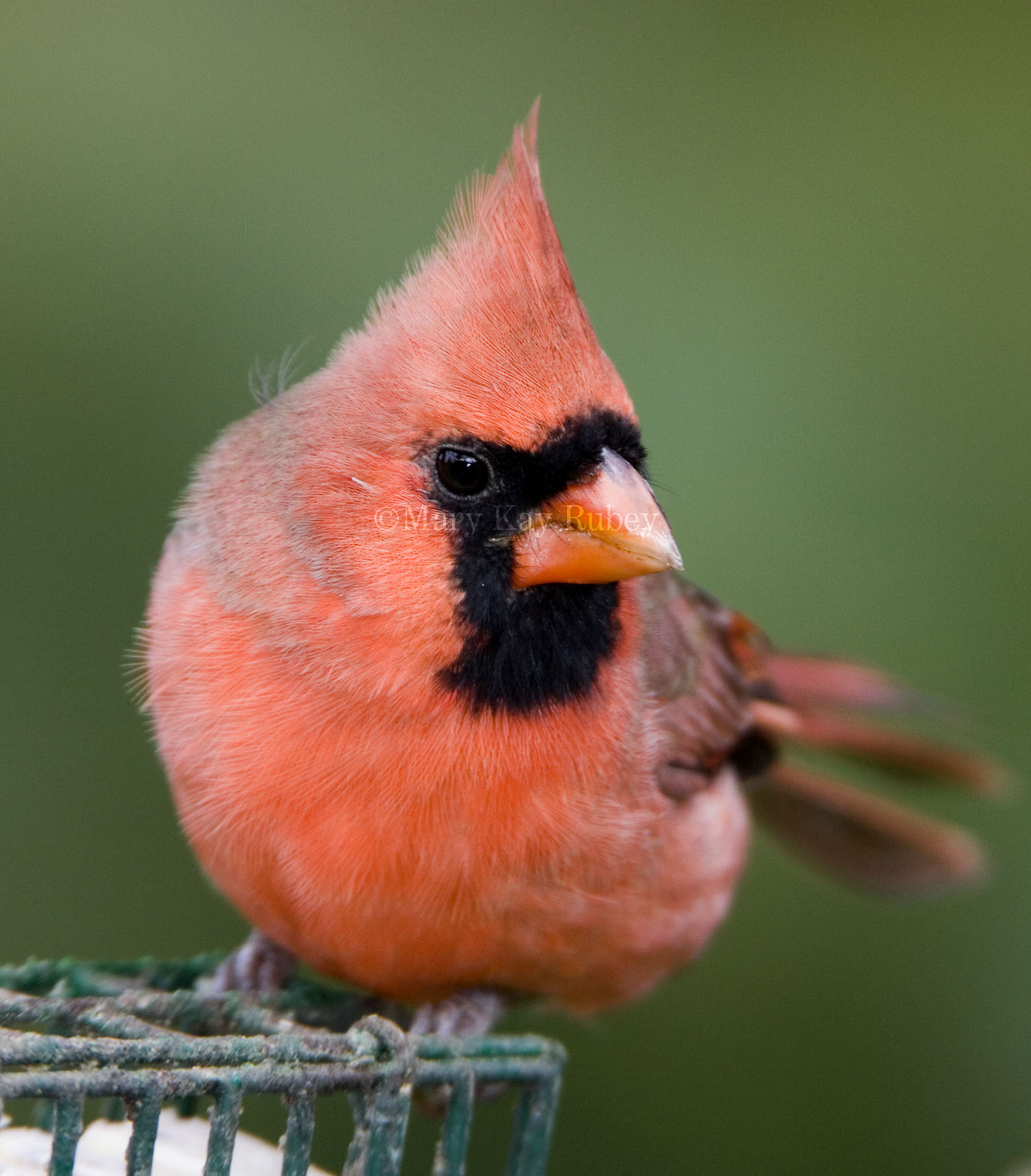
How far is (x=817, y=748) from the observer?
11.5 ft

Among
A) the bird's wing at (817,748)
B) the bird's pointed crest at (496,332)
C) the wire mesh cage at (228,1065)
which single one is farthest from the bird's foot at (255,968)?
the bird's pointed crest at (496,332)

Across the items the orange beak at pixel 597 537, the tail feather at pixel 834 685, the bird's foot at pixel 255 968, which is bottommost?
the bird's foot at pixel 255 968

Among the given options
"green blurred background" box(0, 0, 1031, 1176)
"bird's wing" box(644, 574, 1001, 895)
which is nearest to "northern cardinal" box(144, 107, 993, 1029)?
"bird's wing" box(644, 574, 1001, 895)

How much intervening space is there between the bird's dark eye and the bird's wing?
29.7 inches

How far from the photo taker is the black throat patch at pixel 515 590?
2082 mm

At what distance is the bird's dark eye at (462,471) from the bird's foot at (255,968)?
0.94 m

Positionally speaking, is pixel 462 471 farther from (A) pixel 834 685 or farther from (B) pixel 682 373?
(A) pixel 834 685

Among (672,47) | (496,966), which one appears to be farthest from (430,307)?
(672,47)

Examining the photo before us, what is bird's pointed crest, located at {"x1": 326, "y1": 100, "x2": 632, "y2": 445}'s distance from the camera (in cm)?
206

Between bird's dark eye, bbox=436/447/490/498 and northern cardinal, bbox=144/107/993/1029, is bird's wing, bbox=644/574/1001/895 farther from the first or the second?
bird's dark eye, bbox=436/447/490/498

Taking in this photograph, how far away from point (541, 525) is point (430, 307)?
360 millimetres

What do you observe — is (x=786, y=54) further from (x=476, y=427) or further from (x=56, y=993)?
(x=56, y=993)

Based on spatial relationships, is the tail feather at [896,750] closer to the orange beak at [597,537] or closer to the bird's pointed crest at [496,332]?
the orange beak at [597,537]

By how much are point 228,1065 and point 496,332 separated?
1014 millimetres
